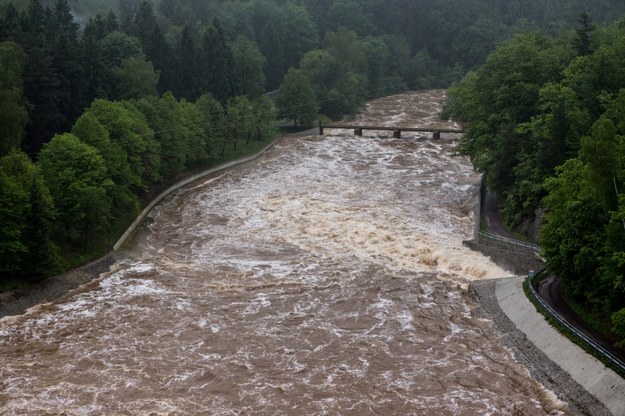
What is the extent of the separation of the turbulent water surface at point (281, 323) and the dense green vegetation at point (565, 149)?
19.5 feet

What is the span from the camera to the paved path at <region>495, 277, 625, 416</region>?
117 feet

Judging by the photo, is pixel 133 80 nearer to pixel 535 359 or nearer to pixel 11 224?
pixel 11 224

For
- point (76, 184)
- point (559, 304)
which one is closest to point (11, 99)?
point (76, 184)

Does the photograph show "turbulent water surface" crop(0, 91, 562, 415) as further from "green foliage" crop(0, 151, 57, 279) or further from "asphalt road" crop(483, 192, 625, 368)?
"asphalt road" crop(483, 192, 625, 368)

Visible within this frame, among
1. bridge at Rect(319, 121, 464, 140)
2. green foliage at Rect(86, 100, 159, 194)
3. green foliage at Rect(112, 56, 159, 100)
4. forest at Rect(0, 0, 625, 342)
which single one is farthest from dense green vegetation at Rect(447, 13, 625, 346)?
green foliage at Rect(112, 56, 159, 100)

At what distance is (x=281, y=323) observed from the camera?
1812 inches

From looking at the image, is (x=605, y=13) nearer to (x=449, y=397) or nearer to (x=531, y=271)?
(x=531, y=271)

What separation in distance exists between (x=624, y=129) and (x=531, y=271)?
11.6 metres

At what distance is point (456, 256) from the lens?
5806 cm

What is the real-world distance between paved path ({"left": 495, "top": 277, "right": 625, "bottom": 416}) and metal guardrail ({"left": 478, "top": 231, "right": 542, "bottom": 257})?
14.4ft

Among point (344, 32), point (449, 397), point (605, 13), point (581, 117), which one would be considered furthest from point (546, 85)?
point (605, 13)

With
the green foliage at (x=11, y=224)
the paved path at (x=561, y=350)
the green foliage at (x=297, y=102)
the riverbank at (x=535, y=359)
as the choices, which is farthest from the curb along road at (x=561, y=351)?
the green foliage at (x=297, y=102)

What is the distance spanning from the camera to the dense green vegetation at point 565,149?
132 ft

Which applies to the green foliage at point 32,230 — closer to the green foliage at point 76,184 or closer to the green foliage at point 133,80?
the green foliage at point 76,184
